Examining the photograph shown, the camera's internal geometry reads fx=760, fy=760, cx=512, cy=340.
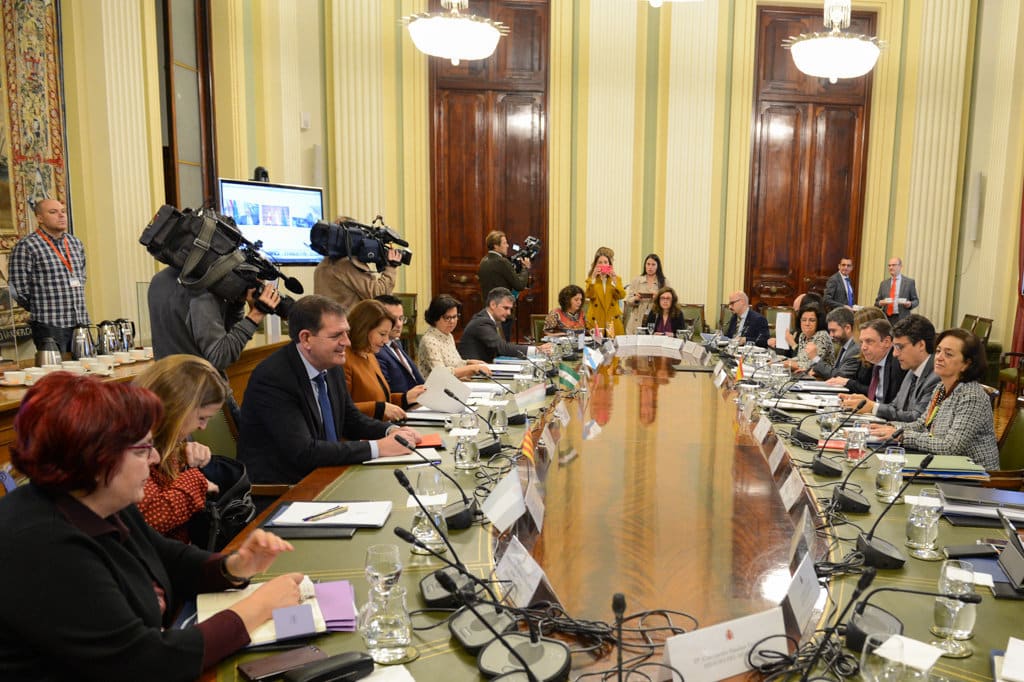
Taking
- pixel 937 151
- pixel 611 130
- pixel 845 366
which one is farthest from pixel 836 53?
pixel 845 366

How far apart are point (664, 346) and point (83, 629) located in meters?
5.02

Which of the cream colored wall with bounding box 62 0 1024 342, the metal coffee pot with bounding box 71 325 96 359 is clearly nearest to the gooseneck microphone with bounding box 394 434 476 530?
the metal coffee pot with bounding box 71 325 96 359

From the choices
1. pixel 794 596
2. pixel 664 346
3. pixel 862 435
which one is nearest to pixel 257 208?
pixel 664 346

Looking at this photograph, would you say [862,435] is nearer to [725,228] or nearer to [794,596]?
[794,596]

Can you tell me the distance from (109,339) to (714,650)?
148 inches

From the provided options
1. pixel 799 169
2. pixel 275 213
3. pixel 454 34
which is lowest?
pixel 275 213

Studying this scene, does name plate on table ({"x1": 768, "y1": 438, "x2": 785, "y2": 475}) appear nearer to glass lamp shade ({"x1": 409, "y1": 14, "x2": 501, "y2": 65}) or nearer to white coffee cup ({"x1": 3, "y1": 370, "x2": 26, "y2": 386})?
white coffee cup ({"x1": 3, "y1": 370, "x2": 26, "y2": 386})

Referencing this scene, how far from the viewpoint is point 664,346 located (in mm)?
5793

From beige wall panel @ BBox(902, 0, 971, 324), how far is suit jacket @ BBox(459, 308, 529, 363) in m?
5.65

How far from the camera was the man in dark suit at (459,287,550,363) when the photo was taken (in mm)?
5000

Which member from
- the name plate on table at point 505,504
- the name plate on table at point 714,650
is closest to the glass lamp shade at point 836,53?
the name plate on table at point 505,504

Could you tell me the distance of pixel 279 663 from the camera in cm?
122

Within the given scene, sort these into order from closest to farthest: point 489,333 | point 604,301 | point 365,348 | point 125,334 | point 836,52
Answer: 1. point 365,348
2. point 125,334
3. point 489,333
4. point 836,52
5. point 604,301

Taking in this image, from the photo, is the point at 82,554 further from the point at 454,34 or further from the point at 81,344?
the point at 454,34
